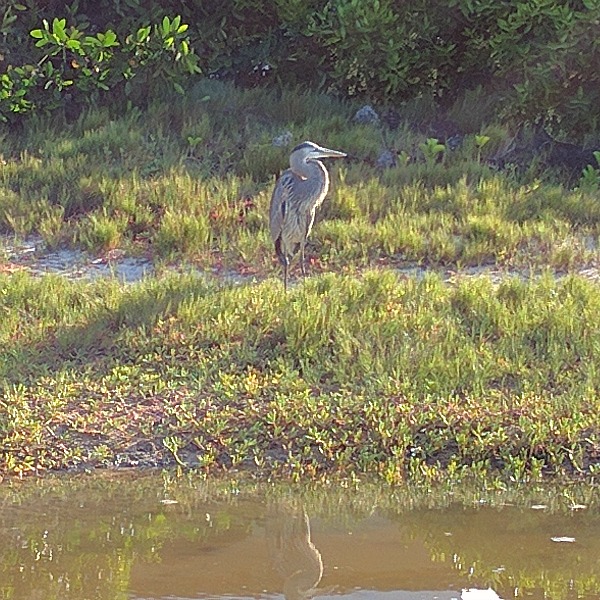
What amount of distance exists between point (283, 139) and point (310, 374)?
403 cm

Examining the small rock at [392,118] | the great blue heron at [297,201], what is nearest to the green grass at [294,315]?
the great blue heron at [297,201]

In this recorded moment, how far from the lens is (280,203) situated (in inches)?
345

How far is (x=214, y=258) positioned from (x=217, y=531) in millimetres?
3902

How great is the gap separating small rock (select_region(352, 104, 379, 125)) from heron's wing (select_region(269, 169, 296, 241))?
2.90 meters

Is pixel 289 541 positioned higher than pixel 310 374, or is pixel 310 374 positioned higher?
pixel 289 541

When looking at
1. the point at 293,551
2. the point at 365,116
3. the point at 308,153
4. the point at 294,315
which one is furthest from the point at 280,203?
the point at 293,551

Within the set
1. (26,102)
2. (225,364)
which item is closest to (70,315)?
(225,364)

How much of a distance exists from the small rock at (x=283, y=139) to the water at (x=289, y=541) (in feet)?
16.4

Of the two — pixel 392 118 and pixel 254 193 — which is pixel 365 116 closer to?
pixel 392 118

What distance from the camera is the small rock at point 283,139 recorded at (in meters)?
10.9

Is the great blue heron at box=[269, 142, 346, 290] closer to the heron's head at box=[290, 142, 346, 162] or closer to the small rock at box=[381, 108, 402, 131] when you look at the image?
the heron's head at box=[290, 142, 346, 162]

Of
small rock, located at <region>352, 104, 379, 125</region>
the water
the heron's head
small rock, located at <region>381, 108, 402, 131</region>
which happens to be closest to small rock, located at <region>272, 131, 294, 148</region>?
small rock, located at <region>352, 104, 379, 125</region>

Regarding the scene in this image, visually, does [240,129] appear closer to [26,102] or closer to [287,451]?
[26,102]

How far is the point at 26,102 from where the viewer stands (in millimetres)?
11055
